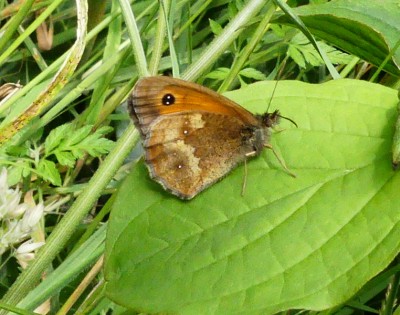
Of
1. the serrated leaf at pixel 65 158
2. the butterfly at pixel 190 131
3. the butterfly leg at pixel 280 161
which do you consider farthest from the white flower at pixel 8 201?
the butterfly leg at pixel 280 161

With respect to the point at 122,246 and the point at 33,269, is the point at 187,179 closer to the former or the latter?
the point at 122,246

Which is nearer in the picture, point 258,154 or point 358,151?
point 358,151

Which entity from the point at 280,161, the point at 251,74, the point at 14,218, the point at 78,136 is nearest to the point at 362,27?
the point at 280,161

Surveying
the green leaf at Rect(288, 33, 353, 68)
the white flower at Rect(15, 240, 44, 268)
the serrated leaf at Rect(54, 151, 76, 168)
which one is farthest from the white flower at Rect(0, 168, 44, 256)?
the green leaf at Rect(288, 33, 353, 68)

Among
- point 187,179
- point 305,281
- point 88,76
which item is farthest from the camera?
point 88,76

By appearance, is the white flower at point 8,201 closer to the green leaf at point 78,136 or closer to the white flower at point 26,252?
the white flower at point 26,252

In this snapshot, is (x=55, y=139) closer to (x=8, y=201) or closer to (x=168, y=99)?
(x=8, y=201)

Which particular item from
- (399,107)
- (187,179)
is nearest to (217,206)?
(187,179)
